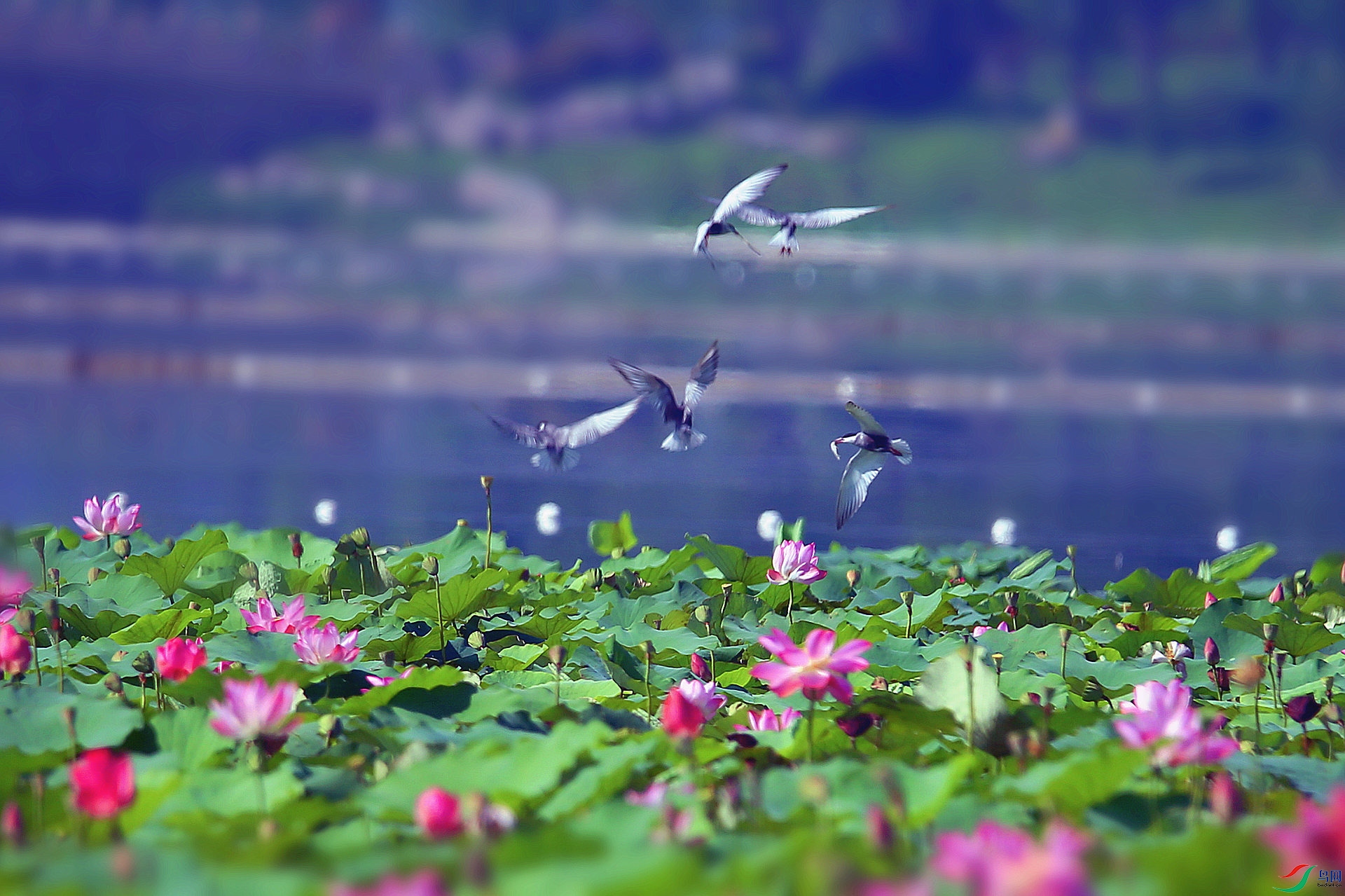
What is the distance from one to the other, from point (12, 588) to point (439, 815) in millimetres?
1000

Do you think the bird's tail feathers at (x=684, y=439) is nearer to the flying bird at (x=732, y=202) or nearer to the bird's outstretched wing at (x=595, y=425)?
the bird's outstretched wing at (x=595, y=425)

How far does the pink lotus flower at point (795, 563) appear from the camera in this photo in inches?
87.2

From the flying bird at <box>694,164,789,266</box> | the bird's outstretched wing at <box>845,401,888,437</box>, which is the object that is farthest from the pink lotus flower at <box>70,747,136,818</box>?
the flying bird at <box>694,164,789,266</box>

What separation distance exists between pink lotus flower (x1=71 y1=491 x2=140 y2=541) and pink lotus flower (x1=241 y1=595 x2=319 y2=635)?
0.63m

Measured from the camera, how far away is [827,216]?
2.03 m

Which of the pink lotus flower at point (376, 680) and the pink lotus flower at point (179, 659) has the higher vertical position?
Result: the pink lotus flower at point (179, 659)

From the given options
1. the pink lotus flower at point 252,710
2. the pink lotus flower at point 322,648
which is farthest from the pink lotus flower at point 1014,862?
the pink lotus flower at point 322,648

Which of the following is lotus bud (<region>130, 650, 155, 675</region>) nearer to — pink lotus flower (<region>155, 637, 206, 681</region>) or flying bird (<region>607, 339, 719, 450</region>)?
pink lotus flower (<region>155, 637, 206, 681</region>)

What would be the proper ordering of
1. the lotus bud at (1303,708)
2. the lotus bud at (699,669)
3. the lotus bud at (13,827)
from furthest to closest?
the lotus bud at (699,669)
the lotus bud at (1303,708)
the lotus bud at (13,827)

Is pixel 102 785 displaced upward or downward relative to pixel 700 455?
upward

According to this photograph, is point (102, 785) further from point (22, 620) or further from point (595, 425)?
point (595, 425)

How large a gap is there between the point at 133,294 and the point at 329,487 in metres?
15.9

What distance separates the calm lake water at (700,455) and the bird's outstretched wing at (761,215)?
0.44 m

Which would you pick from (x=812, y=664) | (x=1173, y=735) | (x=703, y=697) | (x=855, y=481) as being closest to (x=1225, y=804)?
(x=1173, y=735)
